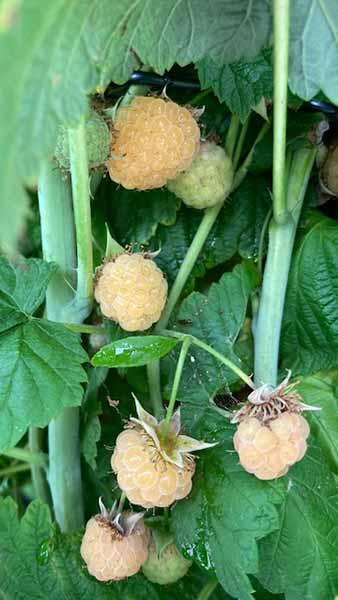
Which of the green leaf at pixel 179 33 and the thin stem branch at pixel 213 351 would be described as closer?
the green leaf at pixel 179 33

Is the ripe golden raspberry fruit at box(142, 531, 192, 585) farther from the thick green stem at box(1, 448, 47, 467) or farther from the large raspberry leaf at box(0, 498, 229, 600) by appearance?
the thick green stem at box(1, 448, 47, 467)

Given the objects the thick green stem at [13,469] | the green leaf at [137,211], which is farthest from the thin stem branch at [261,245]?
the thick green stem at [13,469]

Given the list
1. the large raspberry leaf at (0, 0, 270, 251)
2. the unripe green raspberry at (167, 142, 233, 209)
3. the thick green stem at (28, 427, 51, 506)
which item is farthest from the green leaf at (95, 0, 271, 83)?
the thick green stem at (28, 427, 51, 506)

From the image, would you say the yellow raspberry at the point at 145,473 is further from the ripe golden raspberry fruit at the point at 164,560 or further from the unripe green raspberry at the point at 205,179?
the unripe green raspberry at the point at 205,179

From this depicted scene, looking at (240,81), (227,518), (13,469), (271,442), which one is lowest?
(13,469)

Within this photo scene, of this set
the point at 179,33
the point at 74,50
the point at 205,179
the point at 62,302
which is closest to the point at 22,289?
the point at 62,302

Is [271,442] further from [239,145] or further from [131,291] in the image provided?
[239,145]

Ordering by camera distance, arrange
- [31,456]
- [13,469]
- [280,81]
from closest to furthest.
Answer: [280,81]
[31,456]
[13,469]
